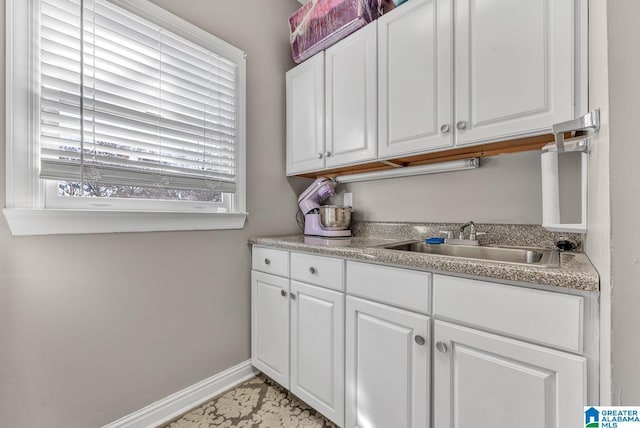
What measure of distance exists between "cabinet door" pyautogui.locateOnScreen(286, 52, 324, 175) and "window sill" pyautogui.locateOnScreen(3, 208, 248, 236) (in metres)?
0.63

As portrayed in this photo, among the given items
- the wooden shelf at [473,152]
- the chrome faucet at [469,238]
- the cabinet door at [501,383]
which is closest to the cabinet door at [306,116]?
the wooden shelf at [473,152]

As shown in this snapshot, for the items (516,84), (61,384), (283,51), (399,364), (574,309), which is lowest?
(61,384)

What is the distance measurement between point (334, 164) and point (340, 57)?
2.08 ft

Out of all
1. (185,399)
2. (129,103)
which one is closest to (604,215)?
(129,103)

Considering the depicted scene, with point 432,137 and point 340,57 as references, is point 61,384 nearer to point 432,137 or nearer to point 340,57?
point 432,137

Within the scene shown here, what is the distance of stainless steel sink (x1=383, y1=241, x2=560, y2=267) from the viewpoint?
1.16m

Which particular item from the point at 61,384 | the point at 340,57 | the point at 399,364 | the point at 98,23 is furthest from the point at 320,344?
the point at 98,23

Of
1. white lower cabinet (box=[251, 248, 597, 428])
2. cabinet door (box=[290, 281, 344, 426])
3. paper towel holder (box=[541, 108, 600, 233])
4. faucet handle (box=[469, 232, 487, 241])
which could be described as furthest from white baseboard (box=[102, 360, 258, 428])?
paper towel holder (box=[541, 108, 600, 233])

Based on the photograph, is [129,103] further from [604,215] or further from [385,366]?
[604,215]

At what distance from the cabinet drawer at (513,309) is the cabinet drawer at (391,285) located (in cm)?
5

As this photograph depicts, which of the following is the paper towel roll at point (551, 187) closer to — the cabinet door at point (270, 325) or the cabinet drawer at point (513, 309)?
the cabinet drawer at point (513, 309)

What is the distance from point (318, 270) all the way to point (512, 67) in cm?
118

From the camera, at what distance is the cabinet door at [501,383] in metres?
0.72

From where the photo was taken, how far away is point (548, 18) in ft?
3.15
